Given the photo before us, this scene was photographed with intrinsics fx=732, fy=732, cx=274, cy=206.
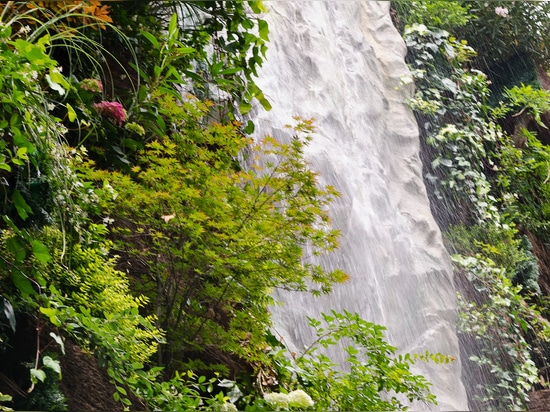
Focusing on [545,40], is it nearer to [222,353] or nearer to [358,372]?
[358,372]

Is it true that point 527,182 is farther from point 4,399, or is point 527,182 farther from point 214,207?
point 4,399

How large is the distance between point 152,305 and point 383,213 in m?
0.88

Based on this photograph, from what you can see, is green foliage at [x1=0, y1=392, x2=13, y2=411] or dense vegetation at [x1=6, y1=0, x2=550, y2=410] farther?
dense vegetation at [x1=6, y1=0, x2=550, y2=410]

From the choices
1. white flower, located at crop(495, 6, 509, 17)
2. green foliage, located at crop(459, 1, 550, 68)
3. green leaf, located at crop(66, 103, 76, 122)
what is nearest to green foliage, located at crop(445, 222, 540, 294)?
green foliage, located at crop(459, 1, 550, 68)

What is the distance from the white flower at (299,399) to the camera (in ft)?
7.00

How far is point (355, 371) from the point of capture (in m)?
2.29

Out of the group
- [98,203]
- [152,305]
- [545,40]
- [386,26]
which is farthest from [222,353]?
[545,40]

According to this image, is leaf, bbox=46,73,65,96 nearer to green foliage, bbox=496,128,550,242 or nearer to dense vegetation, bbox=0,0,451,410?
dense vegetation, bbox=0,0,451,410

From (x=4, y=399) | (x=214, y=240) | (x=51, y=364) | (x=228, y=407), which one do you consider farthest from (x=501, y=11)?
(x=4, y=399)

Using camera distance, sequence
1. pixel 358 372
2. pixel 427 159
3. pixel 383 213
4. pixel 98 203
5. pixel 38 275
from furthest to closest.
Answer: pixel 427 159 → pixel 383 213 → pixel 358 372 → pixel 98 203 → pixel 38 275

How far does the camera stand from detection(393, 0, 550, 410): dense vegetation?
245cm

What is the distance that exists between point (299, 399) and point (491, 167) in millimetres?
1119

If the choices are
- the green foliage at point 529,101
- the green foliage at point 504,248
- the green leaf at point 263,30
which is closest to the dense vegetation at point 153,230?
the green leaf at point 263,30

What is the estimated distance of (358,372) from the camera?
7.50 feet
